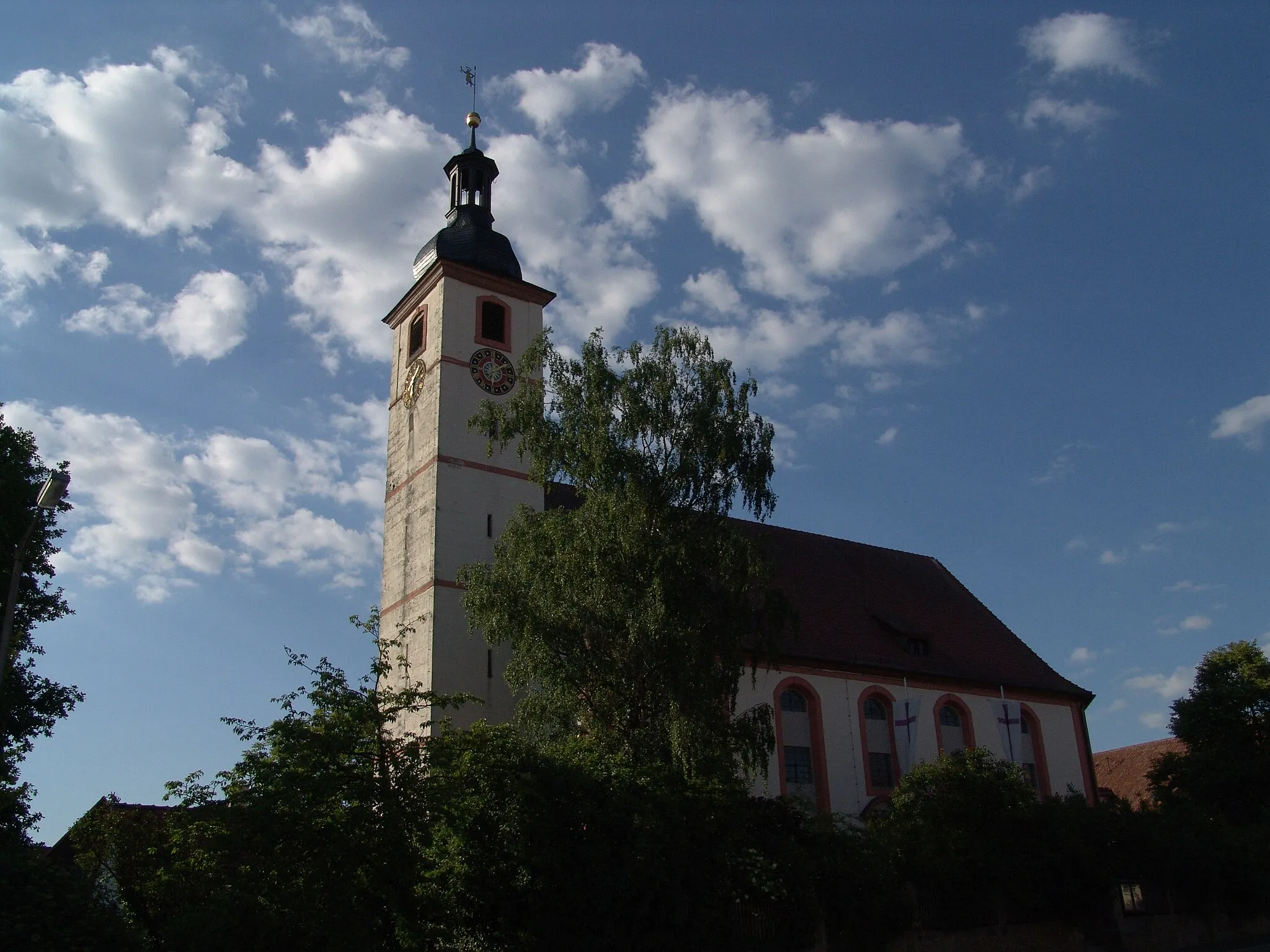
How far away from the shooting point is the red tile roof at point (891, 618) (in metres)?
30.7

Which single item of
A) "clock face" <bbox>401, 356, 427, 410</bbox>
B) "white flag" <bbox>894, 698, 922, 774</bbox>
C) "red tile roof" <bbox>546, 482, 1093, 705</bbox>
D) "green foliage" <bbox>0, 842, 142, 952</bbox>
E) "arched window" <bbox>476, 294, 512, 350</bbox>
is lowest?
"green foliage" <bbox>0, 842, 142, 952</bbox>

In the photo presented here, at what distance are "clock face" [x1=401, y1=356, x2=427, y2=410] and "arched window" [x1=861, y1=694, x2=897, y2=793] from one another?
47.6 feet

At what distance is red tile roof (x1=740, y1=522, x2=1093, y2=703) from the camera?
30734 millimetres

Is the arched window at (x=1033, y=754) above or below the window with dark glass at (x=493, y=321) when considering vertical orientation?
below

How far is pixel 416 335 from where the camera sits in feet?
102

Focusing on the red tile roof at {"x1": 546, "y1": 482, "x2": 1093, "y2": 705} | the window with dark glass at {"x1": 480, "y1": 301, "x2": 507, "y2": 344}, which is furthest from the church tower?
the red tile roof at {"x1": 546, "y1": 482, "x2": 1093, "y2": 705}

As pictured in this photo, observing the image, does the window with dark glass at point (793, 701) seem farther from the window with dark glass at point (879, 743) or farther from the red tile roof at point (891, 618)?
the window with dark glass at point (879, 743)

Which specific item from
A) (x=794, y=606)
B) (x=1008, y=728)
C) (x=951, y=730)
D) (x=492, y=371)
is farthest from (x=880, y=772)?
(x=492, y=371)

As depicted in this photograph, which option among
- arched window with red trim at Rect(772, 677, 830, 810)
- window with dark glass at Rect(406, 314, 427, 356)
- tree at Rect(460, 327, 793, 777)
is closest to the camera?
tree at Rect(460, 327, 793, 777)

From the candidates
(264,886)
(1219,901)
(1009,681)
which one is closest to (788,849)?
(264,886)

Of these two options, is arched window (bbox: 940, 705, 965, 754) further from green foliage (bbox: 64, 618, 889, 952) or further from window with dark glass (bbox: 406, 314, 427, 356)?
window with dark glass (bbox: 406, 314, 427, 356)

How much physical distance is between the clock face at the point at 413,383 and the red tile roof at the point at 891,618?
419 inches

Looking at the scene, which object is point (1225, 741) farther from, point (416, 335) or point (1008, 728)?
point (416, 335)

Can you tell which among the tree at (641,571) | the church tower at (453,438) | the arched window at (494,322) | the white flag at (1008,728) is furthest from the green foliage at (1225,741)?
the arched window at (494,322)
